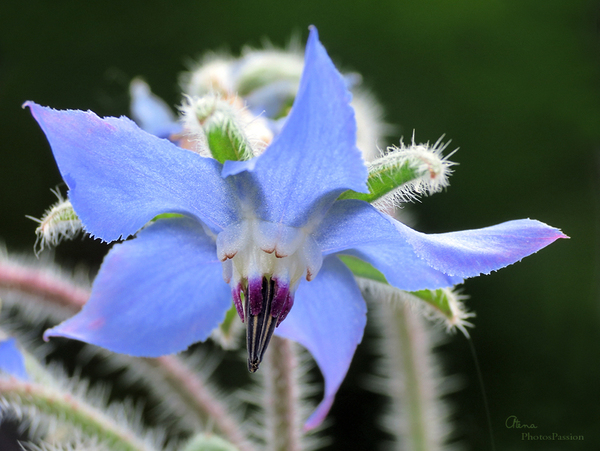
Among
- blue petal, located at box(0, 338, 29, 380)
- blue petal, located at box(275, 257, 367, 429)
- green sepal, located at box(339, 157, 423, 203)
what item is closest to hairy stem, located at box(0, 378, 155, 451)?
blue petal, located at box(0, 338, 29, 380)

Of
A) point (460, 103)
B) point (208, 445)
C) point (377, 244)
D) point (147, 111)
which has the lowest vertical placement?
point (208, 445)

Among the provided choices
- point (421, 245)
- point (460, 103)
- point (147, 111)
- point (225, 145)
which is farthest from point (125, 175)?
point (460, 103)

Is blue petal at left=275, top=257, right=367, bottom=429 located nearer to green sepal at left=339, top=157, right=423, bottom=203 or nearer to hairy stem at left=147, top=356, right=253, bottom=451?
green sepal at left=339, top=157, right=423, bottom=203

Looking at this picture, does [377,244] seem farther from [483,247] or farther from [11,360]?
[11,360]

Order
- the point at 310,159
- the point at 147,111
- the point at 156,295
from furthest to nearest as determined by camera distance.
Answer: the point at 147,111 < the point at 156,295 < the point at 310,159

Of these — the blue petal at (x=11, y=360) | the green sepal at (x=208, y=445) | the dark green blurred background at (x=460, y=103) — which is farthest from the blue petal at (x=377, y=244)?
the dark green blurred background at (x=460, y=103)

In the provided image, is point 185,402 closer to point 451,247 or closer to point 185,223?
point 185,223

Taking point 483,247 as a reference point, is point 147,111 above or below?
above
